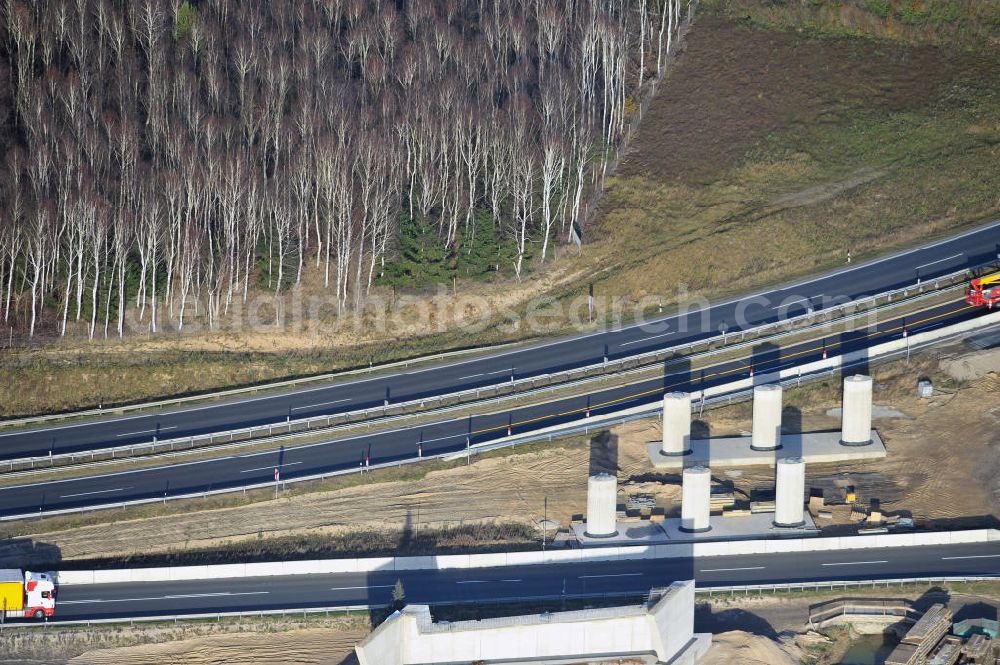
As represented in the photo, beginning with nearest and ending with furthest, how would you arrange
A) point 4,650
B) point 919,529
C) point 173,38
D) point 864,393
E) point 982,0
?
point 4,650 → point 919,529 → point 864,393 → point 173,38 → point 982,0

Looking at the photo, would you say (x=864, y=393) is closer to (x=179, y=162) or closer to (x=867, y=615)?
(x=867, y=615)

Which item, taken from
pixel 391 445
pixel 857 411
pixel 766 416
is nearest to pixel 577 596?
pixel 766 416

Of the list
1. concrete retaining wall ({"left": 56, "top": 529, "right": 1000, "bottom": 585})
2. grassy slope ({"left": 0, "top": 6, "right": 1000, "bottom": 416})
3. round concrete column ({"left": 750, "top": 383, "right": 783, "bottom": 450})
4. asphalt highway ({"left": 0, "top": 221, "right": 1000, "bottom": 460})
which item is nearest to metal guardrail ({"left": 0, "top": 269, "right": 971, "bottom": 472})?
Answer: asphalt highway ({"left": 0, "top": 221, "right": 1000, "bottom": 460})

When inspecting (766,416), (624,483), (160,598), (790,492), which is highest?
(766,416)

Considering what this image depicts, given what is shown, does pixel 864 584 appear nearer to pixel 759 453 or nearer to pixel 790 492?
pixel 790 492

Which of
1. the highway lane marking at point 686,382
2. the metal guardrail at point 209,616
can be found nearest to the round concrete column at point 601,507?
the highway lane marking at point 686,382

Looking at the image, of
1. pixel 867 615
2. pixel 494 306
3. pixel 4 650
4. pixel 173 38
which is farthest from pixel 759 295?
pixel 4 650

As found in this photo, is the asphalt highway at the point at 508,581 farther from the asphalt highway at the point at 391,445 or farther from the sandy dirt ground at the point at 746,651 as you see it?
the asphalt highway at the point at 391,445
